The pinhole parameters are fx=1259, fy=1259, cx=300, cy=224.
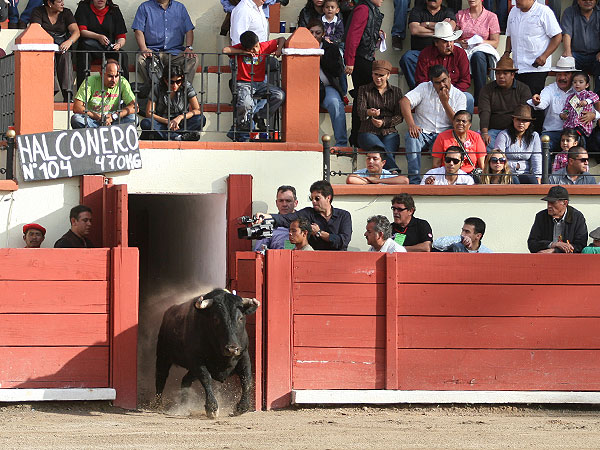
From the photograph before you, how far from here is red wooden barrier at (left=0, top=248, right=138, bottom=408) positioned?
8.39 m

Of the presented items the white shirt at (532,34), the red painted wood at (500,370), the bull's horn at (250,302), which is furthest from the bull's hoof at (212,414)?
the white shirt at (532,34)

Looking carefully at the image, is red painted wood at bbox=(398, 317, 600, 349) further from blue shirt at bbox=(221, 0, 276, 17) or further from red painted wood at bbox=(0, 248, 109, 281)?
blue shirt at bbox=(221, 0, 276, 17)

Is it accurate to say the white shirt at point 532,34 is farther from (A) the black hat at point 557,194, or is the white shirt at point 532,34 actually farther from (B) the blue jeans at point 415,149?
(A) the black hat at point 557,194

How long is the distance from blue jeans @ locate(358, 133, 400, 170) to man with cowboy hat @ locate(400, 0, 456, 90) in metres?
0.83

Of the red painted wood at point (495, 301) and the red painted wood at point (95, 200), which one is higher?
the red painted wood at point (95, 200)

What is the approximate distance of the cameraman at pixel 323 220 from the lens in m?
9.02

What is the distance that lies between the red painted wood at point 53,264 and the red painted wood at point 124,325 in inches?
4.1

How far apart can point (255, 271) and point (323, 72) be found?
3094mm

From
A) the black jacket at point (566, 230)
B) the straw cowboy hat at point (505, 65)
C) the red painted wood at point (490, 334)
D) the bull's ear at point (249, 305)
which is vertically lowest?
the red painted wood at point (490, 334)

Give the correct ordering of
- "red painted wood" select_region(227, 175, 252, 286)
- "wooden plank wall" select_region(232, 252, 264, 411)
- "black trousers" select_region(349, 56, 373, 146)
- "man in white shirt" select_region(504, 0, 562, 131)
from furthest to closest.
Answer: "man in white shirt" select_region(504, 0, 562, 131) < "black trousers" select_region(349, 56, 373, 146) < "red painted wood" select_region(227, 175, 252, 286) < "wooden plank wall" select_region(232, 252, 264, 411)

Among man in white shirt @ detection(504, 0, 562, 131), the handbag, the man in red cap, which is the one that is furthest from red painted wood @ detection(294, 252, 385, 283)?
man in white shirt @ detection(504, 0, 562, 131)

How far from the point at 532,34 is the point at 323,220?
3681 mm

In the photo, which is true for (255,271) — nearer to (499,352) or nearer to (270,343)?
(270,343)

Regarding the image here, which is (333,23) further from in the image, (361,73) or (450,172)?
(450,172)
